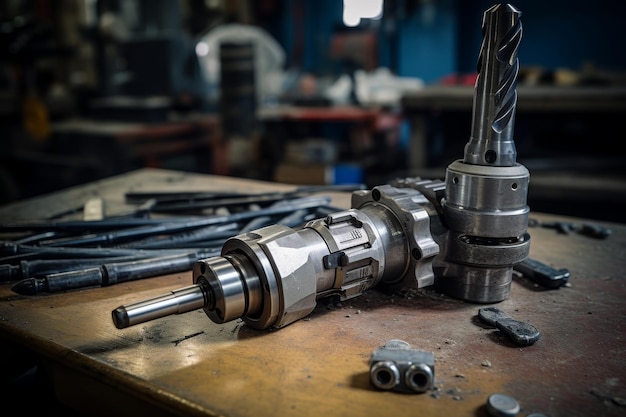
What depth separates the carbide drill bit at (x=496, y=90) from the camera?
815mm

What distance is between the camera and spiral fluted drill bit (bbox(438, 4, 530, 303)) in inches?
32.5

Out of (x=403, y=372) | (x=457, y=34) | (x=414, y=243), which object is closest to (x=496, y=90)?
(x=414, y=243)

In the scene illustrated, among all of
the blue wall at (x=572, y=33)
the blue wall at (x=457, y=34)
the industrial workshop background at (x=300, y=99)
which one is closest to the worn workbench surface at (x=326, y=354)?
the industrial workshop background at (x=300, y=99)

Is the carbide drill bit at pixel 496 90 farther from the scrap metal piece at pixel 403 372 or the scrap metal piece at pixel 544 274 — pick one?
the scrap metal piece at pixel 403 372

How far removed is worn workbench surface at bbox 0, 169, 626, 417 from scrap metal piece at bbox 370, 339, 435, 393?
0.04 feet

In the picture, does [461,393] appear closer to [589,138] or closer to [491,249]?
[491,249]

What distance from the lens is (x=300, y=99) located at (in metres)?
4.56

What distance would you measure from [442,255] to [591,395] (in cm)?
31

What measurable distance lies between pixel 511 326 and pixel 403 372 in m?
0.23

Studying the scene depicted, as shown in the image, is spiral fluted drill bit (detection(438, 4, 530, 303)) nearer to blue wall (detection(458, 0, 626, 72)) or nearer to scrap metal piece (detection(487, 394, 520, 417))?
scrap metal piece (detection(487, 394, 520, 417))

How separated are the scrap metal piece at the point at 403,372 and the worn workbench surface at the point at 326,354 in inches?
0.5

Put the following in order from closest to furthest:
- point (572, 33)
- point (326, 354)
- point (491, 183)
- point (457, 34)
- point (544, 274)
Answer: point (326, 354)
point (491, 183)
point (544, 274)
point (572, 33)
point (457, 34)

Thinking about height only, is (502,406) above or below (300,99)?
below

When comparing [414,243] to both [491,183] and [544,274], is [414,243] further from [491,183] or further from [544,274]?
[544,274]
